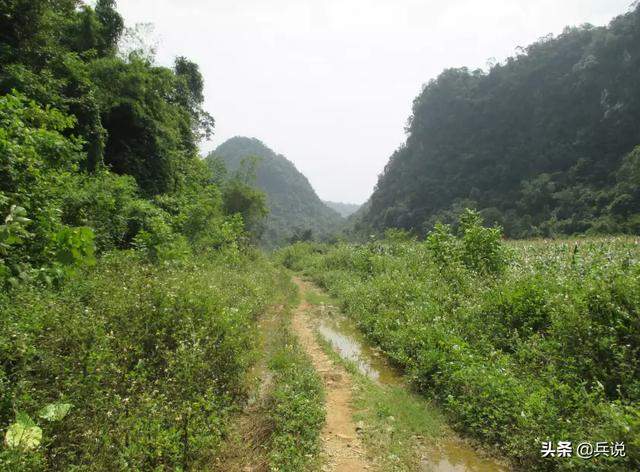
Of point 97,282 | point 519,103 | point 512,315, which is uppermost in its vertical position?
point 519,103

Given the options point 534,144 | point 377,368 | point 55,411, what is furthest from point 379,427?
point 534,144

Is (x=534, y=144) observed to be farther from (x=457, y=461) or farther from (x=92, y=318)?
(x=92, y=318)

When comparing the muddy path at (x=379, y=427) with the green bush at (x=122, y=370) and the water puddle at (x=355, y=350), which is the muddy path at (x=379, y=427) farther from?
the green bush at (x=122, y=370)

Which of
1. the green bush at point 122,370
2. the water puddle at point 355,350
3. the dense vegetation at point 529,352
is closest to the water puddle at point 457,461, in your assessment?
the dense vegetation at point 529,352

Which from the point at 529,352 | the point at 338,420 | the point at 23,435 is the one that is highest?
the point at 23,435

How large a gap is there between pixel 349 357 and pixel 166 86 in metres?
14.6

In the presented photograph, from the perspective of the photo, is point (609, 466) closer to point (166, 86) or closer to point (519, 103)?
point (166, 86)

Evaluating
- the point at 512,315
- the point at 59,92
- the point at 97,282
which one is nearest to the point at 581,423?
the point at 512,315

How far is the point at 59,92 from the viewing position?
395 inches

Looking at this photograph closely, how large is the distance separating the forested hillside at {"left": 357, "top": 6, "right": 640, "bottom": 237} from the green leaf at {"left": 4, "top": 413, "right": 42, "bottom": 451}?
114ft

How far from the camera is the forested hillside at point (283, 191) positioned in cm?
9388

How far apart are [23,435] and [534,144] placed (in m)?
60.2

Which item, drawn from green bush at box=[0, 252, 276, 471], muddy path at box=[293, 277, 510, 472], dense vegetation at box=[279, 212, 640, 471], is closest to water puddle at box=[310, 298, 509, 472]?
muddy path at box=[293, 277, 510, 472]

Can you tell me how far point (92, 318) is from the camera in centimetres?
478
